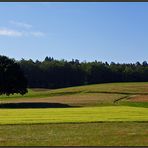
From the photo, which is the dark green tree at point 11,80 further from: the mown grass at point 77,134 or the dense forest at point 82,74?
the dense forest at point 82,74

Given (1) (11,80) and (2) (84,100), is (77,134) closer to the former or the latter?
(2) (84,100)

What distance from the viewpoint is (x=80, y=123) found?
1150 inches

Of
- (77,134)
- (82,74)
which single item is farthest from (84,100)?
(82,74)

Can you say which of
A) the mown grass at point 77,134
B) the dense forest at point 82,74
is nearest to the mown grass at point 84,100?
the mown grass at point 77,134

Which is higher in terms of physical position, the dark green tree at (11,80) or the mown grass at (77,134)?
the dark green tree at (11,80)

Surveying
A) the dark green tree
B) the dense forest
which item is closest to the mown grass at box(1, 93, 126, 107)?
the dark green tree

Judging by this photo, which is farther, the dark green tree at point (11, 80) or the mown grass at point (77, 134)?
the dark green tree at point (11, 80)

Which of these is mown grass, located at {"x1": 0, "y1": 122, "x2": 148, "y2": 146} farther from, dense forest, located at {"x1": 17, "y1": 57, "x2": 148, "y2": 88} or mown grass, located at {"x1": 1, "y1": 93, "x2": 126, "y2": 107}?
dense forest, located at {"x1": 17, "y1": 57, "x2": 148, "y2": 88}

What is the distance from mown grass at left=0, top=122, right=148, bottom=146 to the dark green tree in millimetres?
51947

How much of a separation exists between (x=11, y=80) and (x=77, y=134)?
56731 millimetres

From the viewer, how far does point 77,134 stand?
24.1 meters

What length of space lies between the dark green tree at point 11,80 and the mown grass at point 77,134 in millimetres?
51947

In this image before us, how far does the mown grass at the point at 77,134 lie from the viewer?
21.5 metres

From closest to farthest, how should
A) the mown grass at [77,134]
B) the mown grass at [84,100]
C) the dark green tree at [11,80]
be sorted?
the mown grass at [77,134] < the mown grass at [84,100] < the dark green tree at [11,80]
